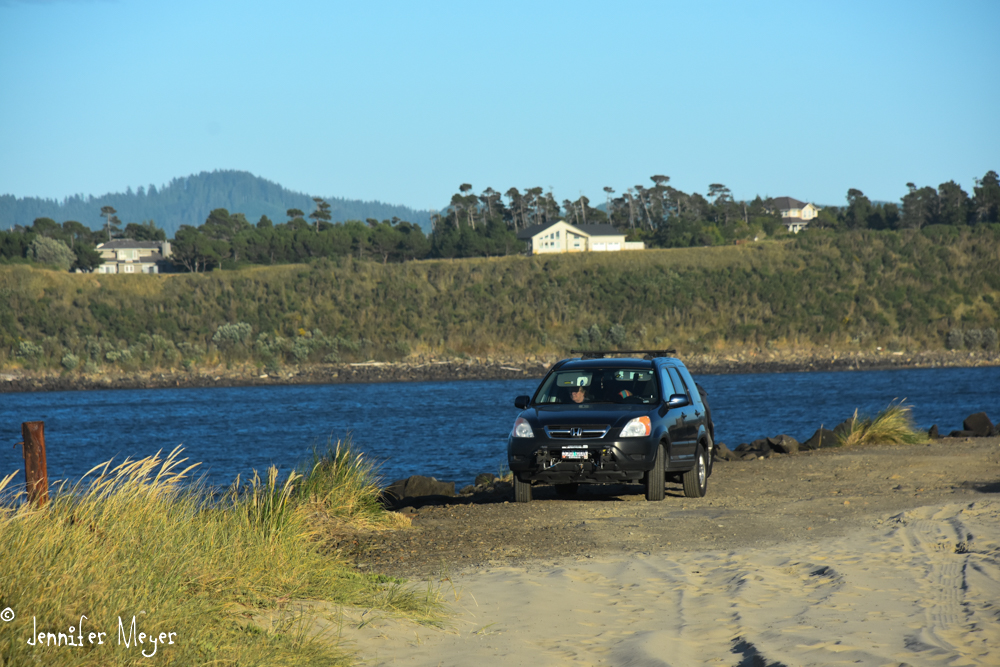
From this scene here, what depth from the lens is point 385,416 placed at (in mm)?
42781

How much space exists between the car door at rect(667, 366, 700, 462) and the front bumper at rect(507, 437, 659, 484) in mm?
880

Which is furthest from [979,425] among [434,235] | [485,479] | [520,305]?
[434,235]

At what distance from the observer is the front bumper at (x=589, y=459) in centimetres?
1102

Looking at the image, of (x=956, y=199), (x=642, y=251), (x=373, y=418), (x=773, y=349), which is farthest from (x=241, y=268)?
(x=956, y=199)

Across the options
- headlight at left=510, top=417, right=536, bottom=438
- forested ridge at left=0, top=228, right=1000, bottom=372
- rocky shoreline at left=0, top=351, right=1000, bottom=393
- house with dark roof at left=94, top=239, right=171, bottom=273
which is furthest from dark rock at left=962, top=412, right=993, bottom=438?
house with dark roof at left=94, top=239, right=171, bottom=273

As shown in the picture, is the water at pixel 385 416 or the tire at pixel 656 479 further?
the water at pixel 385 416

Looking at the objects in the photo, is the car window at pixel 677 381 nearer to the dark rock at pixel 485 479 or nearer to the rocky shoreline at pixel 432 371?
the dark rock at pixel 485 479

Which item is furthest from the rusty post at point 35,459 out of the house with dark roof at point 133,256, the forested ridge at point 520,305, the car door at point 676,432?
the house with dark roof at point 133,256

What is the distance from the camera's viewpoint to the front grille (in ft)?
36.4

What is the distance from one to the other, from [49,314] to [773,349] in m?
56.3

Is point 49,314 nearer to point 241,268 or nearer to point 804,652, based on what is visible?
point 241,268

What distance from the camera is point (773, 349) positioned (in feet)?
250

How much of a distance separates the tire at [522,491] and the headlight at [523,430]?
748mm

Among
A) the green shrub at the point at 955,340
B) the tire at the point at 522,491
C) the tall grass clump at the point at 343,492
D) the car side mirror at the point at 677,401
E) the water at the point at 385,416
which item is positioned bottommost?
the water at the point at 385,416
